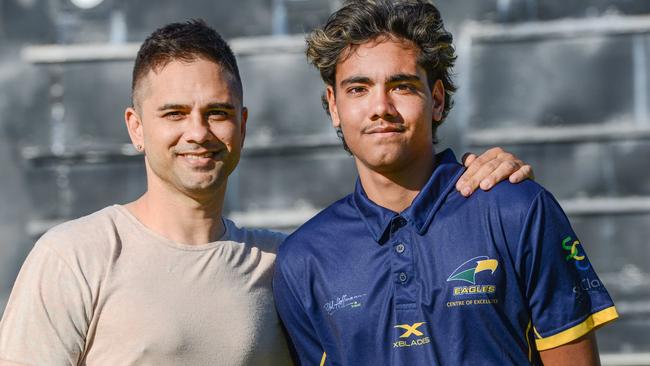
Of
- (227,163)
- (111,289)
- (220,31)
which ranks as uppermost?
(220,31)

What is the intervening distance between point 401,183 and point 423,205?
0.32 feet

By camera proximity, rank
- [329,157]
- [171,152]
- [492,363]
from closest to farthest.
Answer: [492,363], [171,152], [329,157]

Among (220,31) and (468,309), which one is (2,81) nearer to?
(220,31)

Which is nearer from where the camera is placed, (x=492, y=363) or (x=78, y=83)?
→ (x=492, y=363)

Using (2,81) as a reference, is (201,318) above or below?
below

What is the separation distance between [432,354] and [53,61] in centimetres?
231

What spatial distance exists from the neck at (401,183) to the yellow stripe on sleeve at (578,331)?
1.53ft

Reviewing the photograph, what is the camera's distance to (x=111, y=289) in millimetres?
2625

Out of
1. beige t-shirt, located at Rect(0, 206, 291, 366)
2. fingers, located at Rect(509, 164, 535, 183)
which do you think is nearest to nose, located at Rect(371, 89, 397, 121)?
fingers, located at Rect(509, 164, 535, 183)

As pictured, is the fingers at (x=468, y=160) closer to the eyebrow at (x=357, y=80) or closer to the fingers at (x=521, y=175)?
the fingers at (x=521, y=175)

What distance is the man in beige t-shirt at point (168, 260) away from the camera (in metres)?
2.57

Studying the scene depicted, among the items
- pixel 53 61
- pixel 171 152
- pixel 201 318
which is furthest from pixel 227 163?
pixel 53 61

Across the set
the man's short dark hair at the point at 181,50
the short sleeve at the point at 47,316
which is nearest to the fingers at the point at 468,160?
the man's short dark hair at the point at 181,50

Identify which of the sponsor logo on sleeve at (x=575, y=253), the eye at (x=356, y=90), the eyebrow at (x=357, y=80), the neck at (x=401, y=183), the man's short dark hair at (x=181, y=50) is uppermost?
the man's short dark hair at (x=181, y=50)
